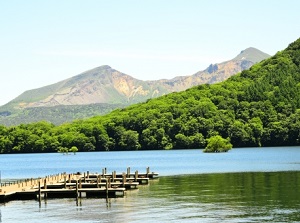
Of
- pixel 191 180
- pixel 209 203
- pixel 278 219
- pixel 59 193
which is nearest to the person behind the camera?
pixel 278 219

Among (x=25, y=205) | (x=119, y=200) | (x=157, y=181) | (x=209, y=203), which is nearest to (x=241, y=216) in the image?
(x=209, y=203)

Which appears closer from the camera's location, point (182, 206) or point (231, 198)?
point (182, 206)

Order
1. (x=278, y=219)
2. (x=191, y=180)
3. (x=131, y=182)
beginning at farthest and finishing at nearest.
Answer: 1. (x=191, y=180)
2. (x=131, y=182)
3. (x=278, y=219)

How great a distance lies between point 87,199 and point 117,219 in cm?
1933

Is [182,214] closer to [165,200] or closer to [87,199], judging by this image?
[165,200]

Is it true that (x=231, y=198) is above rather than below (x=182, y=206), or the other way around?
above

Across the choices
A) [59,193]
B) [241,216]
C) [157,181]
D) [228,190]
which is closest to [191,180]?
[157,181]

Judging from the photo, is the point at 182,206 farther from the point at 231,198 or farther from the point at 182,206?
the point at 231,198

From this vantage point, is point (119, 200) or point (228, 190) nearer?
point (119, 200)

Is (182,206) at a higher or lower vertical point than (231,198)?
lower

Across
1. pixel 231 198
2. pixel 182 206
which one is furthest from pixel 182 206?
pixel 231 198

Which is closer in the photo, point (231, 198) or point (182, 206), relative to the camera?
point (182, 206)

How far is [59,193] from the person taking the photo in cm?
8238

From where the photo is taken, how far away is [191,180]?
104375 millimetres
